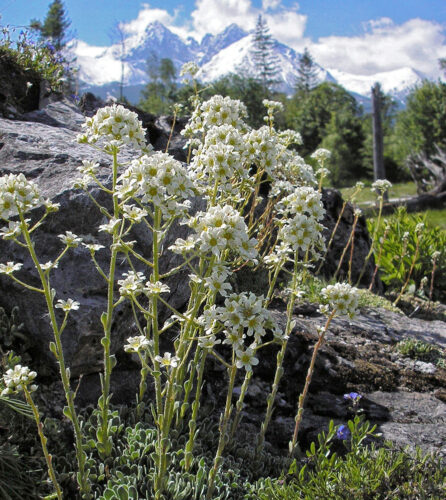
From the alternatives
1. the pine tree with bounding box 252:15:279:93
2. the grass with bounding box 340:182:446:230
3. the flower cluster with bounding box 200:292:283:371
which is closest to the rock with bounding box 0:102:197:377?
the flower cluster with bounding box 200:292:283:371

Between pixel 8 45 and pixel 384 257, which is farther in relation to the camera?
pixel 384 257

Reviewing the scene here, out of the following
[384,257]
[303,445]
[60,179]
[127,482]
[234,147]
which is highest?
[234,147]

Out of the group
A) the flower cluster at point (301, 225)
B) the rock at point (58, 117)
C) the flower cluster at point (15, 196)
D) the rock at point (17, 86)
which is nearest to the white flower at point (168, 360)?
the flower cluster at point (301, 225)

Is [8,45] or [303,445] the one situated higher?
[8,45]

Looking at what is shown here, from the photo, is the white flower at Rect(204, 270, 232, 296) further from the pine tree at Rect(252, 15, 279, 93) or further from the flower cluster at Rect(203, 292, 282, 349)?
the pine tree at Rect(252, 15, 279, 93)

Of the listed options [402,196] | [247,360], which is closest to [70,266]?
[247,360]

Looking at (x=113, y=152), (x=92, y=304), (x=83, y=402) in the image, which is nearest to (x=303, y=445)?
(x=83, y=402)

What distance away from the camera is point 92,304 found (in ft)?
10.1

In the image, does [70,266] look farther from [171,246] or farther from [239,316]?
[239,316]

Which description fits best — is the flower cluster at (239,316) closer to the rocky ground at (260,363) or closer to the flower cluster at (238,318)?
the flower cluster at (238,318)

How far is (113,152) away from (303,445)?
2.33m

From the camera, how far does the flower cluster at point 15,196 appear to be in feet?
6.07

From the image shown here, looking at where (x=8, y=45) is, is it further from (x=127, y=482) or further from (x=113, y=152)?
(x=127, y=482)

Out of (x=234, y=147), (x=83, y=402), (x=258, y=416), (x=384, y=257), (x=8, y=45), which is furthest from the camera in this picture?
(x=384, y=257)
